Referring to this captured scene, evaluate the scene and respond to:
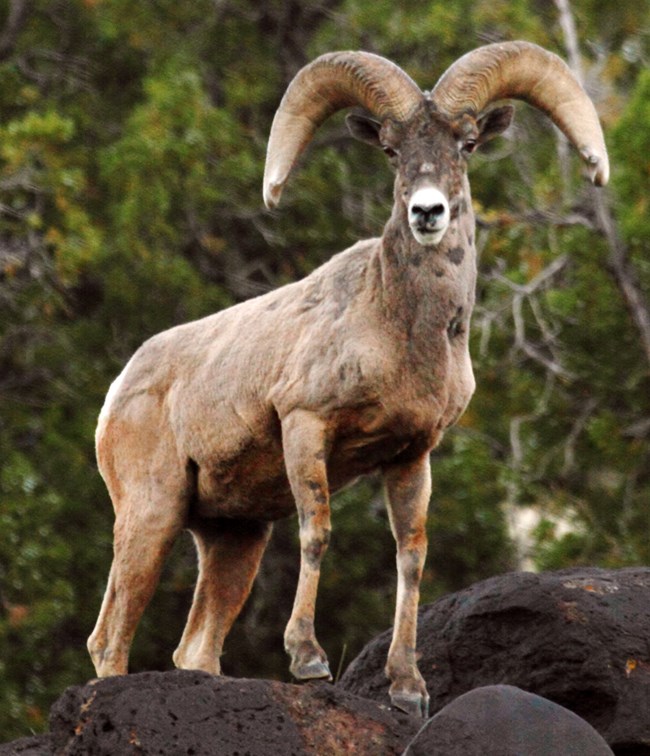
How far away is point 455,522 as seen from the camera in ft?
75.9

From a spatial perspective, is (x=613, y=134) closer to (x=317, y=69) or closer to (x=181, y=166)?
(x=181, y=166)

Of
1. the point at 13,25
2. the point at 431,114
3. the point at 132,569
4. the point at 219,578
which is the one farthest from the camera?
the point at 13,25

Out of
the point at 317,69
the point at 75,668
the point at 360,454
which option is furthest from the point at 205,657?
the point at 75,668

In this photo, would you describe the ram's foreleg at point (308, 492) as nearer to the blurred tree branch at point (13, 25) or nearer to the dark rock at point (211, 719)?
the dark rock at point (211, 719)

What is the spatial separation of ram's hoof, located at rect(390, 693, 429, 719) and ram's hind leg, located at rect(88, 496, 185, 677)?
1.70 metres

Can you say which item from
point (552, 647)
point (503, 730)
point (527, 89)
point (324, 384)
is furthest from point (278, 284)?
point (503, 730)

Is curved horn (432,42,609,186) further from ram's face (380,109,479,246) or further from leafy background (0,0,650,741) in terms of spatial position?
leafy background (0,0,650,741)

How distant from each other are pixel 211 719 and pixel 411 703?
1278 mm

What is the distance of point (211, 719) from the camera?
9516mm

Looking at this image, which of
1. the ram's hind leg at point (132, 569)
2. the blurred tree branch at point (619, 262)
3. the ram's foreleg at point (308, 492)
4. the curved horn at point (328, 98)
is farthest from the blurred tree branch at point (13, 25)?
the ram's foreleg at point (308, 492)

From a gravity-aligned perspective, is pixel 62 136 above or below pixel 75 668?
above

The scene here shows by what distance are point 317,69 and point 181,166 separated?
13.7 meters

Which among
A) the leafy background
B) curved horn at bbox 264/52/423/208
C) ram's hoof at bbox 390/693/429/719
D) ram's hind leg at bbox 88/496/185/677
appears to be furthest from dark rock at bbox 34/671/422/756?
the leafy background

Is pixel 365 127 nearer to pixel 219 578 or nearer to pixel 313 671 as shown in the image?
pixel 219 578
